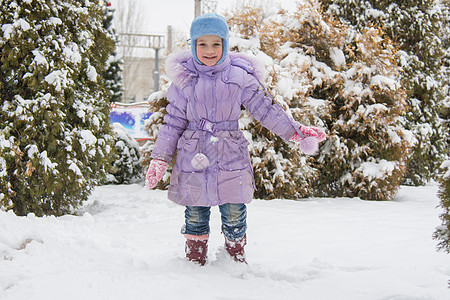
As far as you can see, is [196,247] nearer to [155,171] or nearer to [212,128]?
[155,171]

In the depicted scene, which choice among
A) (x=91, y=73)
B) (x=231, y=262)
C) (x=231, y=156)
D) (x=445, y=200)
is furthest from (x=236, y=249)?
(x=91, y=73)

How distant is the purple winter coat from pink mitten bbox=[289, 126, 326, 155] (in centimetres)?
5

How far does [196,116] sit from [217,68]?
34cm

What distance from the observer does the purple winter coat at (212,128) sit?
263 cm

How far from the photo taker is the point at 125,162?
7078 mm

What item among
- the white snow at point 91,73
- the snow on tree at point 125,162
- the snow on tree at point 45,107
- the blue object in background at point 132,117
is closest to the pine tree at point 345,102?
the white snow at point 91,73

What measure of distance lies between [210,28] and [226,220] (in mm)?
1270

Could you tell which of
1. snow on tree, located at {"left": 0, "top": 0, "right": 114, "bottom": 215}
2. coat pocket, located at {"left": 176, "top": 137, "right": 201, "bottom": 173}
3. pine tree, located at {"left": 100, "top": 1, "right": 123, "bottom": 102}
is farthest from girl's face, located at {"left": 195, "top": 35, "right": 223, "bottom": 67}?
pine tree, located at {"left": 100, "top": 1, "right": 123, "bottom": 102}

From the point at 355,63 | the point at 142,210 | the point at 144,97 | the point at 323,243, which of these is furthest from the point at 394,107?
the point at 144,97

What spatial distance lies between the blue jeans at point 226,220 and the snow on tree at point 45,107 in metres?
2.09

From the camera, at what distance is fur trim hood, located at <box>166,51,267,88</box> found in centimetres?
271

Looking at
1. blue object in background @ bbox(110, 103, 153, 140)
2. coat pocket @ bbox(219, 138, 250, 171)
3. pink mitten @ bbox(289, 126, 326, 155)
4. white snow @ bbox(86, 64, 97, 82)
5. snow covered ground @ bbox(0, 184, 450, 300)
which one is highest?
white snow @ bbox(86, 64, 97, 82)

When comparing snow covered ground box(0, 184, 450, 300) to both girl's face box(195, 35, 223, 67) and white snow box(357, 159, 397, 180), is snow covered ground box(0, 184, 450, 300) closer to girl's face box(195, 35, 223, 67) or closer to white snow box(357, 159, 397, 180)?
white snow box(357, 159, 397, 180)

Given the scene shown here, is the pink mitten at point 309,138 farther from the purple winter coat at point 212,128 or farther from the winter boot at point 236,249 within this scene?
the winter boot at point 236,249
